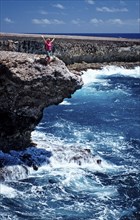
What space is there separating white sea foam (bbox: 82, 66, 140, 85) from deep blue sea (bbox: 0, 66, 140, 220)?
61.5 ft

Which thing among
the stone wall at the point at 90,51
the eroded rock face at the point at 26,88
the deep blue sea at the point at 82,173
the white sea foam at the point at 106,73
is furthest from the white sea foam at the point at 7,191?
the white sea foam at the point at 106,73

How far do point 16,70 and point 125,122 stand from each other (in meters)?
17.1

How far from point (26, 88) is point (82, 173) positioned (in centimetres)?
607

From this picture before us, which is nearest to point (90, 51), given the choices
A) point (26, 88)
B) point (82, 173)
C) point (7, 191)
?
point (82, 173)

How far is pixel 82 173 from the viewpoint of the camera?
24.2 m

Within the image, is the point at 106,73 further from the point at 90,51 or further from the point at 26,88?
the point at 26,88

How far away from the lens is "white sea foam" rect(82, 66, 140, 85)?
5975cm

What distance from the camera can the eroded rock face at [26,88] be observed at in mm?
21734

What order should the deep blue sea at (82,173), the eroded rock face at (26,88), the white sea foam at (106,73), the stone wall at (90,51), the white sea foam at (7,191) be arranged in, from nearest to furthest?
the deep blue sea at (82,173), the white sea foam at (7,191), the eroded rock face at (26,88), the stone wall at (90,51), the white sea foam at (106,73)

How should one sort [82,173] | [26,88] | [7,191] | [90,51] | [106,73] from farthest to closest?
[90,51] → [106,73] → [82,173] → [26,88] → [7,191]

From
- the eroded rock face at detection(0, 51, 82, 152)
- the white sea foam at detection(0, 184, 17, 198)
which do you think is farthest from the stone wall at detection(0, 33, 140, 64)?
the white sea foam at detection(0, 184, 17, 198)

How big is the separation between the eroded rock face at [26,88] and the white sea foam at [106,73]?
34.7 meters

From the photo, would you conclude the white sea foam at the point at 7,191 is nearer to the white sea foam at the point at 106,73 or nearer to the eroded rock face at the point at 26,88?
the eroded rock face at the point at 26,88

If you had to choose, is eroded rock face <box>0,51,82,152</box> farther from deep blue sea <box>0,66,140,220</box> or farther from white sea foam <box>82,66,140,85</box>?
white sea foam <box>82,66,140,85</box>
